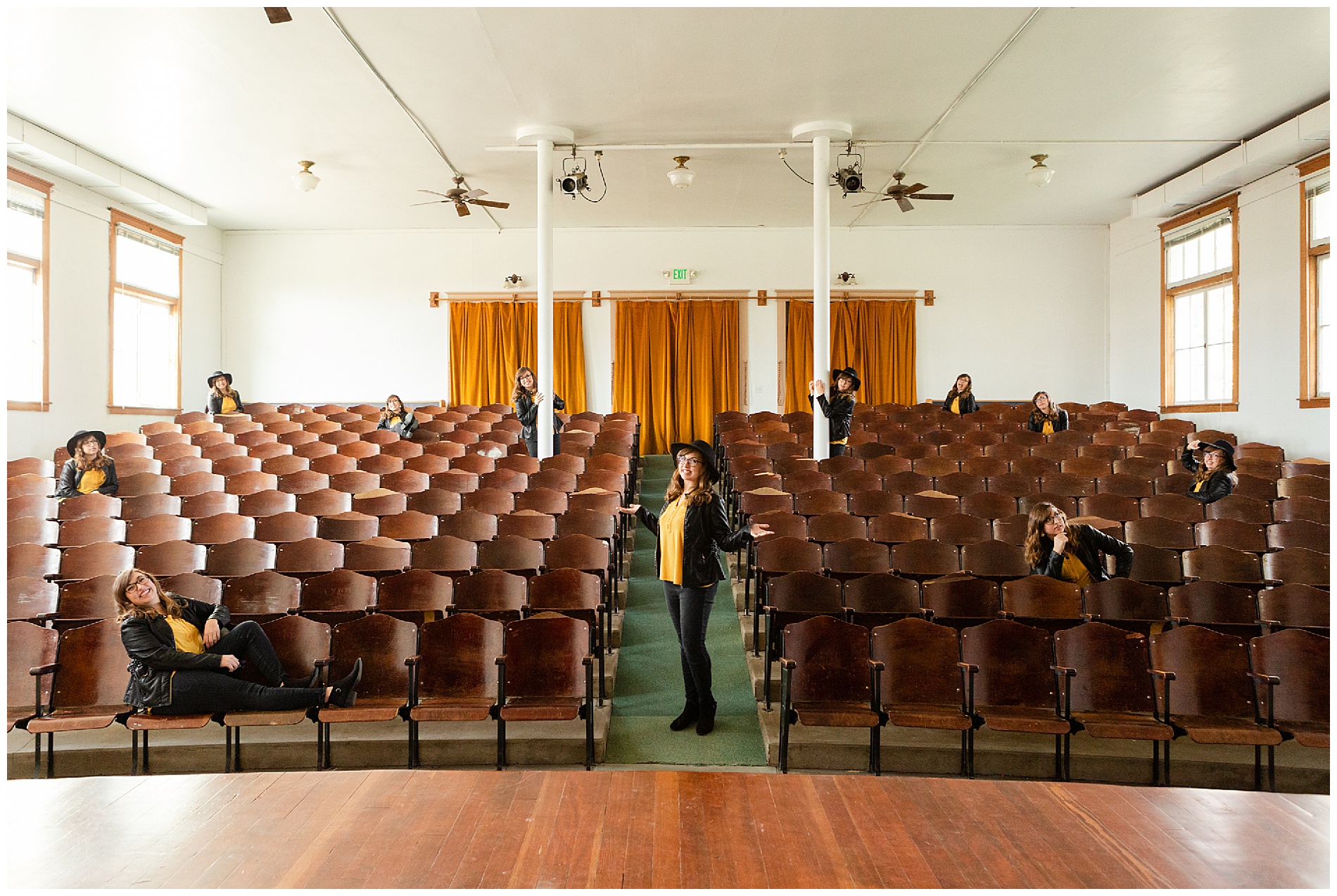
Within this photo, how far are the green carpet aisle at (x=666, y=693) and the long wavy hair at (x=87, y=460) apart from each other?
4.60 m

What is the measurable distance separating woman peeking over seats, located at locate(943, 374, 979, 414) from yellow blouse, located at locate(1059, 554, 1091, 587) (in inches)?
221

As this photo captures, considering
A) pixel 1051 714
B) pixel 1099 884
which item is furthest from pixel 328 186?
pixel 1099 884

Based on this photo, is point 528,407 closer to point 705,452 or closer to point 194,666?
point 705,452

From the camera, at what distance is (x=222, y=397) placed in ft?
31.9

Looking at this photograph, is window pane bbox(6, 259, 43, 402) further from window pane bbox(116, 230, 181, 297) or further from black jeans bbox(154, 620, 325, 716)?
black jeans bbox(154, 620, 325, 716)

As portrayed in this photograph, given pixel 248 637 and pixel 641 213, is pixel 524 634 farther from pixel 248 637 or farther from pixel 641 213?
pixel 641 213

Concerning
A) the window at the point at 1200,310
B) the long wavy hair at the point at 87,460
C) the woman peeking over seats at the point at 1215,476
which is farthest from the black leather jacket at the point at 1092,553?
the long wavy hair at the point at 87,460

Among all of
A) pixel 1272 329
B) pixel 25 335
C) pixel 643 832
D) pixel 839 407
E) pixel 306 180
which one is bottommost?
pixel 643 832

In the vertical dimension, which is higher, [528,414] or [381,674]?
[528,414]

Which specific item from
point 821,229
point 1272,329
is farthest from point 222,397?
point 1272,329

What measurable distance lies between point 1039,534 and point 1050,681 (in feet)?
3.42

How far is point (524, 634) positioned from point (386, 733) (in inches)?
34.0

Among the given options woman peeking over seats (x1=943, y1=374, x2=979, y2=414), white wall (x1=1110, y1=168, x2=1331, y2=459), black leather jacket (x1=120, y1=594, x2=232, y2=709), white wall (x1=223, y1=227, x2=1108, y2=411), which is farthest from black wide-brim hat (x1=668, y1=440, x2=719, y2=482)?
white wall (x1=223, y1=227, x2=1108, y2=411)

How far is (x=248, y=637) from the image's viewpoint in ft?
12.1
